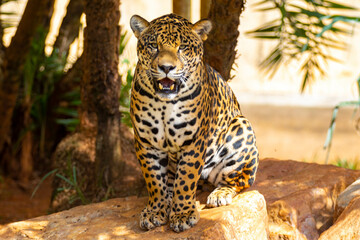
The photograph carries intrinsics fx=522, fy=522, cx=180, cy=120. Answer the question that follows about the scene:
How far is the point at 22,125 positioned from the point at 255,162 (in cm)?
477

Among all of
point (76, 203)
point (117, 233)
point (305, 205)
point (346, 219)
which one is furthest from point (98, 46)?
point (346, 219)

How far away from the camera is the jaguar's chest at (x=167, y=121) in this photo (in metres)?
4.18

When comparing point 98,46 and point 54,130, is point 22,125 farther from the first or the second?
point 98,46

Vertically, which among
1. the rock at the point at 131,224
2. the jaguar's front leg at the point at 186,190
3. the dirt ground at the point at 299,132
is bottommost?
the dirt ground at the point at 299,132

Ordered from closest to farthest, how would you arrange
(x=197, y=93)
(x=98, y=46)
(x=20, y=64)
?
(x=197, y=93) → (x=98, y=46) → (x=20, y=64)

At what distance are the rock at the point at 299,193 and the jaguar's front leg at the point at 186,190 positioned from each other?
1022 mm

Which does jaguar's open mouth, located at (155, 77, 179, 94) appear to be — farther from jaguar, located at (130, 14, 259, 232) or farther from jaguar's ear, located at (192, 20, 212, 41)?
jaguar's ear, located at (192, 20, 212, 41)

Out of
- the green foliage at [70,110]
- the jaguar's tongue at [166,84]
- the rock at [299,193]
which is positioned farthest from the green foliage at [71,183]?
the jaguar's tongue at [166,84]

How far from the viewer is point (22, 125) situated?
27.8 feet

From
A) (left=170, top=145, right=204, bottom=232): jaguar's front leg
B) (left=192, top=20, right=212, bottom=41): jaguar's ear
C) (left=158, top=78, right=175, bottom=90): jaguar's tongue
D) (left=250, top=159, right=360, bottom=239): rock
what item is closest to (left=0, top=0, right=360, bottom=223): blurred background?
(left=250, top=159, right=360, bottom=239): rock

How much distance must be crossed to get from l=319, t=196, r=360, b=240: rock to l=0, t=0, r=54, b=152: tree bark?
4776 mm

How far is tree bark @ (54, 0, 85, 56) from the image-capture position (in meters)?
8.45

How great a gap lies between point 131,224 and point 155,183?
0.45m

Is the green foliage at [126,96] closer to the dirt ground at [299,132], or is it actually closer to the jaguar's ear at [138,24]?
the jaguar's ear at [138,24]
